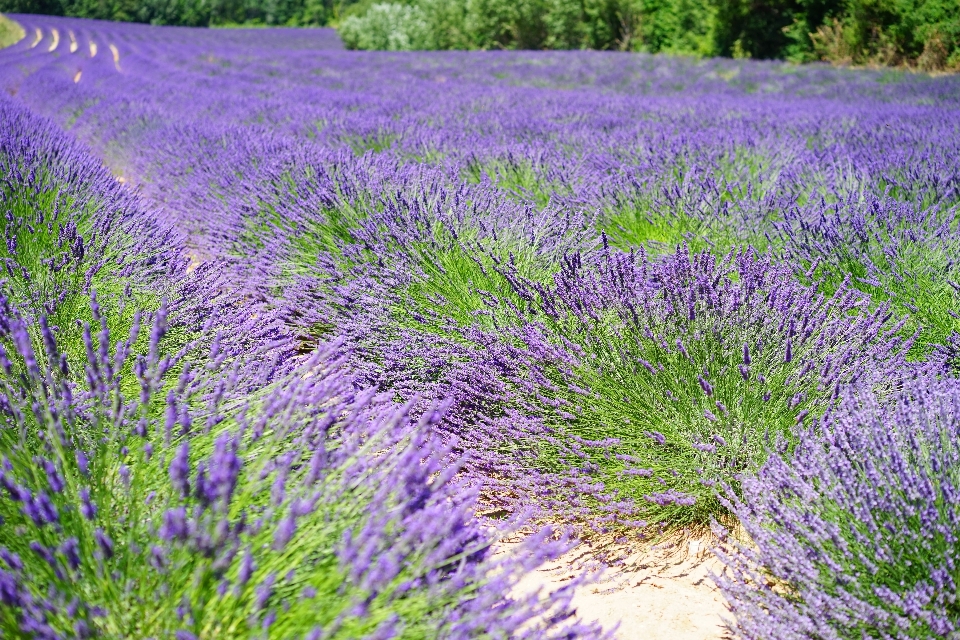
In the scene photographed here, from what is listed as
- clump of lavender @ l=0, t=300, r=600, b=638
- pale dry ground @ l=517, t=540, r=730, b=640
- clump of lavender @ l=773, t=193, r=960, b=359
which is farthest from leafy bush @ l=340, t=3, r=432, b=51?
clump of lavender @ l=0, t=300, r=600, b=638

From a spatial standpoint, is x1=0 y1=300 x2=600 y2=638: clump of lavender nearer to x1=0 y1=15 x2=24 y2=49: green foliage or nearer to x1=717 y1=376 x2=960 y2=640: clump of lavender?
x1=717 y1=376 x2=960 y2=640: clump of lavender

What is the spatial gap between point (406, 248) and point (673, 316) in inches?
41.4

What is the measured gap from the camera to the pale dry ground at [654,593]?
1.58 metres

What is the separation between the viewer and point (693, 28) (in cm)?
1923

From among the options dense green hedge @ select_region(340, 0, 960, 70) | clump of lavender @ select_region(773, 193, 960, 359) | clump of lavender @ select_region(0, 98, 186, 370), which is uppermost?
dense green hedge @ select_region(340, 0, 960, 70)

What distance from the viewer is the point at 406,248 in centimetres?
257

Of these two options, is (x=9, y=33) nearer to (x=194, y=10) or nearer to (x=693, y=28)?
(x=194, y=10)

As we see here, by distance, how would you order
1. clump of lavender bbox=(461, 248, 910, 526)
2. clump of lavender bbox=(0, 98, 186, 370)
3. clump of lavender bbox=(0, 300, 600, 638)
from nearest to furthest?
clump of lavender bbox=(0, 300, 600, 638), clump of lavender bbox=(461, 248, 910, 526), clump of lavender bbox=(0, 98, 186, 370)

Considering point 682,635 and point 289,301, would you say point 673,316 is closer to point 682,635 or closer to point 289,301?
point 682,635

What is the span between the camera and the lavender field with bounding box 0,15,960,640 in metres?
1.06

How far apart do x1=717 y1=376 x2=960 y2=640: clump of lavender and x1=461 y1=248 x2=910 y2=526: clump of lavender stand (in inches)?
8.5

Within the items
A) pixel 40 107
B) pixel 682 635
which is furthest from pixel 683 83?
pixel 682 635

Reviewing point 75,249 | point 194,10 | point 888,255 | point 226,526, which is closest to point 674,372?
point 888,255

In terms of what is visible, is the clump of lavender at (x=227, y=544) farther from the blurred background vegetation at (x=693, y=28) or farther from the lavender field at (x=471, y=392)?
the blurred background vegetation at (x=693, y=28)
